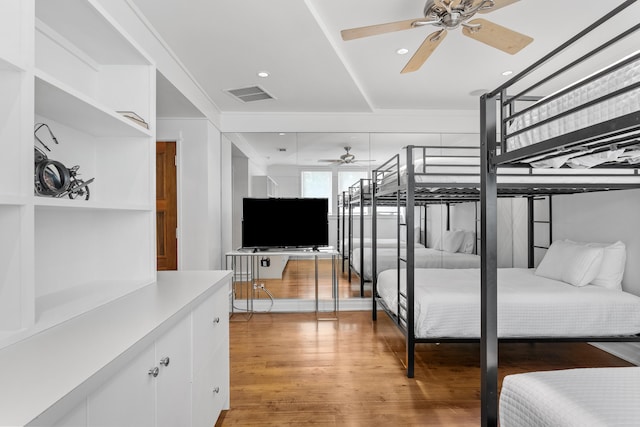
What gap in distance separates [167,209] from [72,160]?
2280mm

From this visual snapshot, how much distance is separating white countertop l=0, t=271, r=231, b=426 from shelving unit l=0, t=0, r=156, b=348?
0.08 metres

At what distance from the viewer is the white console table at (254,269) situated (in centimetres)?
401

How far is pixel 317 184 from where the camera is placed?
4.40 metres

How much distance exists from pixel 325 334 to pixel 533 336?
5.94 ft

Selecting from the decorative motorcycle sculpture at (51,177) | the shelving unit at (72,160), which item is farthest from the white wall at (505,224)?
the decorative motorcycle sculpture at (51,177)

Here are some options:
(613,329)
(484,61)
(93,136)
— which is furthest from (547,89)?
(93,136)

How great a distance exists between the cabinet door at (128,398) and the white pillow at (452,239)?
3770 millimetres

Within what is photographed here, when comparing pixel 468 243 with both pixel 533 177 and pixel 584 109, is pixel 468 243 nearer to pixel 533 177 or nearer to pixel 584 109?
pixel 533 177

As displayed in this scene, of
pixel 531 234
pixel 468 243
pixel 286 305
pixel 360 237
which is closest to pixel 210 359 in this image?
pixel 286 305

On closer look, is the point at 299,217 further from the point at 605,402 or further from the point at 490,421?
the point at 605,402

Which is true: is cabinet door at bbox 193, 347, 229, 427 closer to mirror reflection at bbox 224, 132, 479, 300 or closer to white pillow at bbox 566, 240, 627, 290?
mirror reflection at bbox 224, 132, 479, 300

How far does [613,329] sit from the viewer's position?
253 centimetres

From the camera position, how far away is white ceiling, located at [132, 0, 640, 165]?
222 cm

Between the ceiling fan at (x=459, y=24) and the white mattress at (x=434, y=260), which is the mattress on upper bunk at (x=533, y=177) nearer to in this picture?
the ceiling fan at (x=459, y=24)
